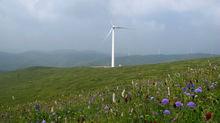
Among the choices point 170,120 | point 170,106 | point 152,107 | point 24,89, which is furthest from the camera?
point 24,89

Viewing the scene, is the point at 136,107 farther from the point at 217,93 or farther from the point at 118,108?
the point at 217,93

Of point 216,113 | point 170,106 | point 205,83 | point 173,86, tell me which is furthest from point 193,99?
point 173,86

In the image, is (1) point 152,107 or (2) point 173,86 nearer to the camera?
(1) point 152,107

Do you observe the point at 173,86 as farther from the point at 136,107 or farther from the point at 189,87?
the point at 136,107

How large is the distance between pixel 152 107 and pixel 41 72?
120862mm

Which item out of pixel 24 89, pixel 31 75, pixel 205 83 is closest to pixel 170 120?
pixel 205 83

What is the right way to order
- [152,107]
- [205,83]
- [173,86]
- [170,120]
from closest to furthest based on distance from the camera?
1. [170,120]
2. [152,107]
3. [205,83]
4. [173,86]

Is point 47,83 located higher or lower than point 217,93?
lower

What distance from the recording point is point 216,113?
23.1 feet

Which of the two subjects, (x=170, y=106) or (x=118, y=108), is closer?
(x=170, y=106)

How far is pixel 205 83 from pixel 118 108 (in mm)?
2392

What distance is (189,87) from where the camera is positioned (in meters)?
9.44

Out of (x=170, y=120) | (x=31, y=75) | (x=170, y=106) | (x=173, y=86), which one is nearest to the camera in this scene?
(x=170, y=120)

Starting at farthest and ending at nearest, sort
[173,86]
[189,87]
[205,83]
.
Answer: [173,86], [205,83], [189,87]
